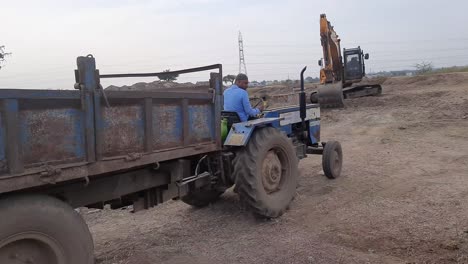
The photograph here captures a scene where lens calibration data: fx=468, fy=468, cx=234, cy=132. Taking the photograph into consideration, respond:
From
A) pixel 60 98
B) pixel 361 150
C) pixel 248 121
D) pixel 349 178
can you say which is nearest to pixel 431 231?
pixel 248 121

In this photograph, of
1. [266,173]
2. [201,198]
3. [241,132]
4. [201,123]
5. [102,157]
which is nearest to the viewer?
[102,157]

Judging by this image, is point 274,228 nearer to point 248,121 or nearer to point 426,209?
point 248,121

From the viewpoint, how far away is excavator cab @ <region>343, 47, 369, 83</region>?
69.9 ft

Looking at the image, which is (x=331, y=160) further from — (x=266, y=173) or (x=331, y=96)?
(x=331, y=96)

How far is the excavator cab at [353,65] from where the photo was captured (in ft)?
69.9

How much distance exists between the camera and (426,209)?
5965 mm

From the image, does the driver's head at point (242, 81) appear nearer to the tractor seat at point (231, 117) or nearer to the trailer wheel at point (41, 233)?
the tractor seat at point (231, 117)

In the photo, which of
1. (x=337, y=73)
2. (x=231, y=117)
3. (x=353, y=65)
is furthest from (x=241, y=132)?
(x=353, y=65)

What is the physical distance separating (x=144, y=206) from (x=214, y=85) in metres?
1.52

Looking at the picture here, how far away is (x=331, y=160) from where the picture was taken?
8109 millimetres

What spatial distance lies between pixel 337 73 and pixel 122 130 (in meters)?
18.3

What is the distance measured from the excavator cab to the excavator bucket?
2895 mm

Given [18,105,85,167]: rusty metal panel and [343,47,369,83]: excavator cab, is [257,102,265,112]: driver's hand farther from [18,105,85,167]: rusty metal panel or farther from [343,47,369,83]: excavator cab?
[343,47,369,83]: excavator cab

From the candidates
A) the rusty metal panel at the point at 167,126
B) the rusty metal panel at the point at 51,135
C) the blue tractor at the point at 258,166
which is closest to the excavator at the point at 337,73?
the blue tractor at the point at 258,166
